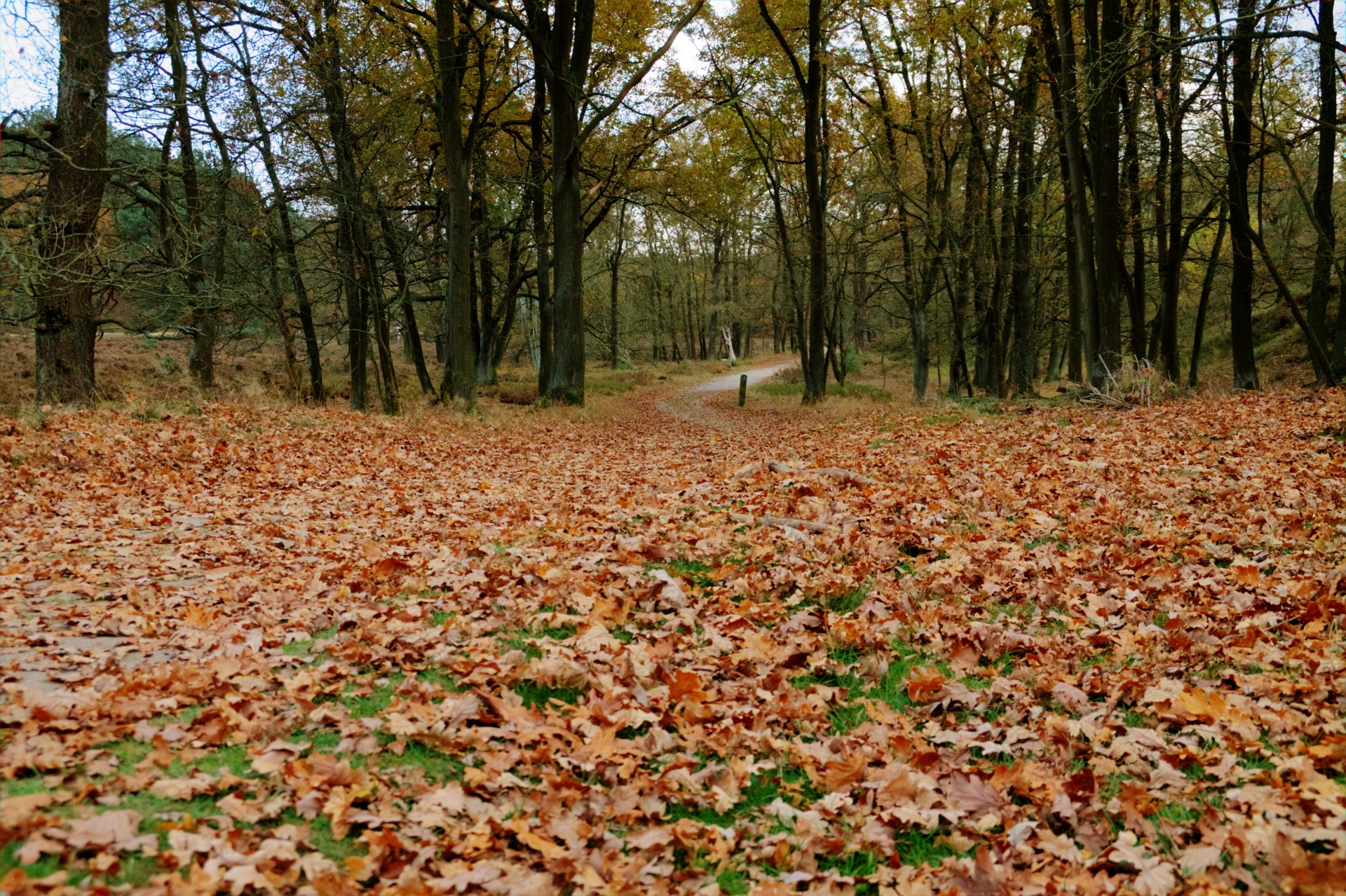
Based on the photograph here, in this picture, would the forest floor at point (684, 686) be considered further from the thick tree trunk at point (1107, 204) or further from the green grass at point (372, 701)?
the thick tree trunk at point (1107, 204)

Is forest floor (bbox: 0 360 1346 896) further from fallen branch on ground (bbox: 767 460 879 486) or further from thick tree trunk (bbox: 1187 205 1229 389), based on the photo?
thick tree trunk (bbox: 1187 205 1229 389)

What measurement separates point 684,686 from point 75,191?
1217 cm

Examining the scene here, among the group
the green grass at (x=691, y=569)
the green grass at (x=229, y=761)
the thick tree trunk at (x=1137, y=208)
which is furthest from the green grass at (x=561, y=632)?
the thick tree trunk at (x=1137, y=208)

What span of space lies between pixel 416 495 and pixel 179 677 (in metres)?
5.06

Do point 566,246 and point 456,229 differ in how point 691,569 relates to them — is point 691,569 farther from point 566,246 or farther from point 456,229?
point 566,246

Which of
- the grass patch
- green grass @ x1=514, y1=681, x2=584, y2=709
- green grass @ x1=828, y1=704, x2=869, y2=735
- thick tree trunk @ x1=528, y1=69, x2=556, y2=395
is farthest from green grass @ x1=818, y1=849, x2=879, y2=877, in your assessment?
thick tree trunk @ x1=528, y1=69, x2=556, y2=395

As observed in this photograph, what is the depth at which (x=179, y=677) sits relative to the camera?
3.54 meters

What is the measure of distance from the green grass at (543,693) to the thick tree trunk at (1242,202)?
14.7 meters

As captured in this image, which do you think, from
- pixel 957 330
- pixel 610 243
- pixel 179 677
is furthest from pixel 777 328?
pixel 179 677

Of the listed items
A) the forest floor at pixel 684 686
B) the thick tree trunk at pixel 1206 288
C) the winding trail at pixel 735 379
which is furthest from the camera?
the winding trail at pixel 735 379

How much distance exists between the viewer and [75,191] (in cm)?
1106

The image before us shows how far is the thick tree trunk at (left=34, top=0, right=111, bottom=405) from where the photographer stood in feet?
35.6

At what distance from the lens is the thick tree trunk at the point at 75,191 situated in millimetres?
10852

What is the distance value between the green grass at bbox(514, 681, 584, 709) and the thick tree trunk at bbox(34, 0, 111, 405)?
10434 millimetres
